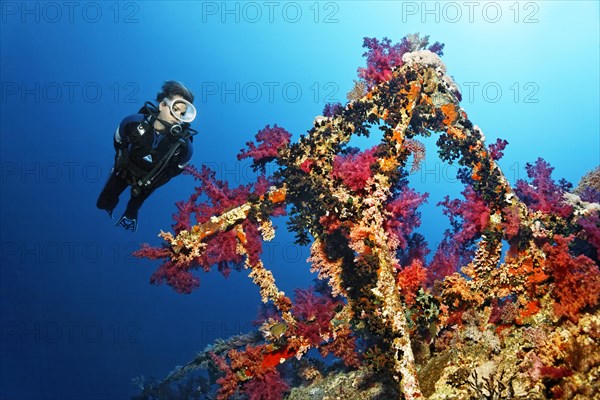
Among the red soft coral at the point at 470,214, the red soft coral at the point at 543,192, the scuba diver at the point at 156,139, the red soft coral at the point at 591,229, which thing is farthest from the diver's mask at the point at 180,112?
the red soft coral at the point at 591,229

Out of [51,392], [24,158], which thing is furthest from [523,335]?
[24,158]

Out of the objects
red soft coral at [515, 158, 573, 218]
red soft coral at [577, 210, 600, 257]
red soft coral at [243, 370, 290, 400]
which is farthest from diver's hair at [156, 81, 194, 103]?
red soft coral at [577, 210, 600, 257]

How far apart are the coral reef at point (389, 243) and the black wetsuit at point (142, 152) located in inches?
25.1

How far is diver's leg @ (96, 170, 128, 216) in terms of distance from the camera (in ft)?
19.9

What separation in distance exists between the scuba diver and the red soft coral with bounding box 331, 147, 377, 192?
93.5 inches

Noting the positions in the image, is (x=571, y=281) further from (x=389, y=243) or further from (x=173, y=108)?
(x=173, y=108)

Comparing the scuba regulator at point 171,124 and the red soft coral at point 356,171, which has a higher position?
the scuba regulator at point 171,124

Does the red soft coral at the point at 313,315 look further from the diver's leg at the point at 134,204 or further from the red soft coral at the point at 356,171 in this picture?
the diver's leg at the point at 134,204

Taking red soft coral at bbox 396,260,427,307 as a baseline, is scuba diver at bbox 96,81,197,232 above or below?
above

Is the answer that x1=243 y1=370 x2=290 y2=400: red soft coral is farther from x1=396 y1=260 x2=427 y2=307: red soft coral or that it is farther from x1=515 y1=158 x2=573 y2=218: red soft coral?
x1=515 y1=158 x2=573 y2=218: red soft coral

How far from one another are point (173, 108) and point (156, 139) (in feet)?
1.78

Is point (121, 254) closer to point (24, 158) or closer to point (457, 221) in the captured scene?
point (24, 158)

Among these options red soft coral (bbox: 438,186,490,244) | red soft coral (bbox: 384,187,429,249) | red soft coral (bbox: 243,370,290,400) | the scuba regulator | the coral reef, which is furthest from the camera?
red soft coral (bbox: 438,186,490,244)

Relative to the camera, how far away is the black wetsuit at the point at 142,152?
545 cm
